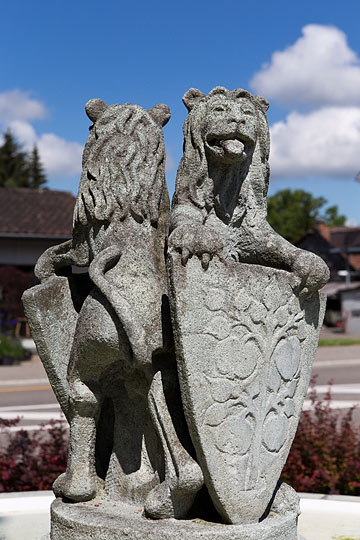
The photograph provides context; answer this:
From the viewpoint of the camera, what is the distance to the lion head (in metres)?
3.30

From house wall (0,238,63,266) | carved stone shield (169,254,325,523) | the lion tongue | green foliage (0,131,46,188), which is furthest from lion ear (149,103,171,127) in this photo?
green foliage (0,131,46,188)

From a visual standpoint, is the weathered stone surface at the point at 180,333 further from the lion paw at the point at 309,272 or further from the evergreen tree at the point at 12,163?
the evergreen tree at the point at 12,163

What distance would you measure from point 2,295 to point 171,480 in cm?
2007

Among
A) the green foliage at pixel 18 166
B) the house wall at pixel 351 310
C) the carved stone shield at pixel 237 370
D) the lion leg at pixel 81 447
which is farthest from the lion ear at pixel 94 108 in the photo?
the green foliage at pixel 18 166

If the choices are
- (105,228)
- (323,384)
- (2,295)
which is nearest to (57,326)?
(105,228)

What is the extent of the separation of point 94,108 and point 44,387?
1168cm

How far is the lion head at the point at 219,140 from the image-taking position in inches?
130

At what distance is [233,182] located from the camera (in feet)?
11.4

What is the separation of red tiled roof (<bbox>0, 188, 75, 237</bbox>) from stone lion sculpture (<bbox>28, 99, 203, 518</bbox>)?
757 inches

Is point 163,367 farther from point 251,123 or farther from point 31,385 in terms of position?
point 31,385

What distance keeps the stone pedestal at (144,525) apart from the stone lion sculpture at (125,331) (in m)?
0.07

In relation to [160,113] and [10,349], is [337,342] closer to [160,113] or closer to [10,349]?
[10,349]

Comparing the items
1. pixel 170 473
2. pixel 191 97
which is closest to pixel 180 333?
pixel 170 473

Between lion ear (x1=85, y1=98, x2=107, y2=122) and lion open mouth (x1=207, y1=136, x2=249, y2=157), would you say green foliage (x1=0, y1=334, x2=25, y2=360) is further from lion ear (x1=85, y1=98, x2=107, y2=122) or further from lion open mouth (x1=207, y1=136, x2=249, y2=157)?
lion open mouth (x1=207, y1=136, x2=249, y2=157)
